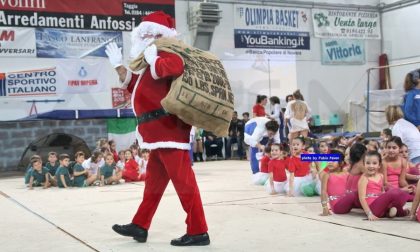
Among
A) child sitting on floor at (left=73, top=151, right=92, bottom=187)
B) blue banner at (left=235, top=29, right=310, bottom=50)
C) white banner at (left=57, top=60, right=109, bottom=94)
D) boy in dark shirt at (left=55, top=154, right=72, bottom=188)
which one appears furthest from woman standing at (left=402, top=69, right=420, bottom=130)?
blue banner at (left=235, top=29, right=310, bottom=50)

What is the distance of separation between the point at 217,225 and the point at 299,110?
4.88 meters

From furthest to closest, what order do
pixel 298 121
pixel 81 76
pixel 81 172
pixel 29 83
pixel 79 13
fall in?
pixel 79 13, pixel 81 76, pixel 29 83, pixel 298 121, pixel 81 172

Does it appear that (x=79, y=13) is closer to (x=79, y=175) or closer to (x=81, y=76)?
(x=81, y=76)

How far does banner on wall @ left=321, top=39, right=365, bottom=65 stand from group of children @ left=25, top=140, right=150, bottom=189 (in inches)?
341

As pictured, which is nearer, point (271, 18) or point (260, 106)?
point (260, 106)

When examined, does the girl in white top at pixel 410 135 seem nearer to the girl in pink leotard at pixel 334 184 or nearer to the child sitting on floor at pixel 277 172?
the girl in pink leotard at pixel 334 184

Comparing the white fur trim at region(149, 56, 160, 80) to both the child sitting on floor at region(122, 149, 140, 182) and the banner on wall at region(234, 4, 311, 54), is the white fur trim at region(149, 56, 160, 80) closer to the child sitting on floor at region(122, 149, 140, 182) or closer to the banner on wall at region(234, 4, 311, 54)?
the child sitting on floor at region(122, 149, 140, 182)

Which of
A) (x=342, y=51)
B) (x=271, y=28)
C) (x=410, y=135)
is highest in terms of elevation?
(x=271, y=28)

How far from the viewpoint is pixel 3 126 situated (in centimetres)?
1122

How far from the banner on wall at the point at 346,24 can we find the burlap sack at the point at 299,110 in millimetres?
6809

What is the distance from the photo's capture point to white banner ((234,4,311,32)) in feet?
46.3

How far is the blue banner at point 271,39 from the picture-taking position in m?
14.0

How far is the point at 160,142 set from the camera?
11.1 ft

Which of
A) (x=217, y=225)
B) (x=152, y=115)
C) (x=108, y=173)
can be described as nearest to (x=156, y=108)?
(x=152, y=115)
